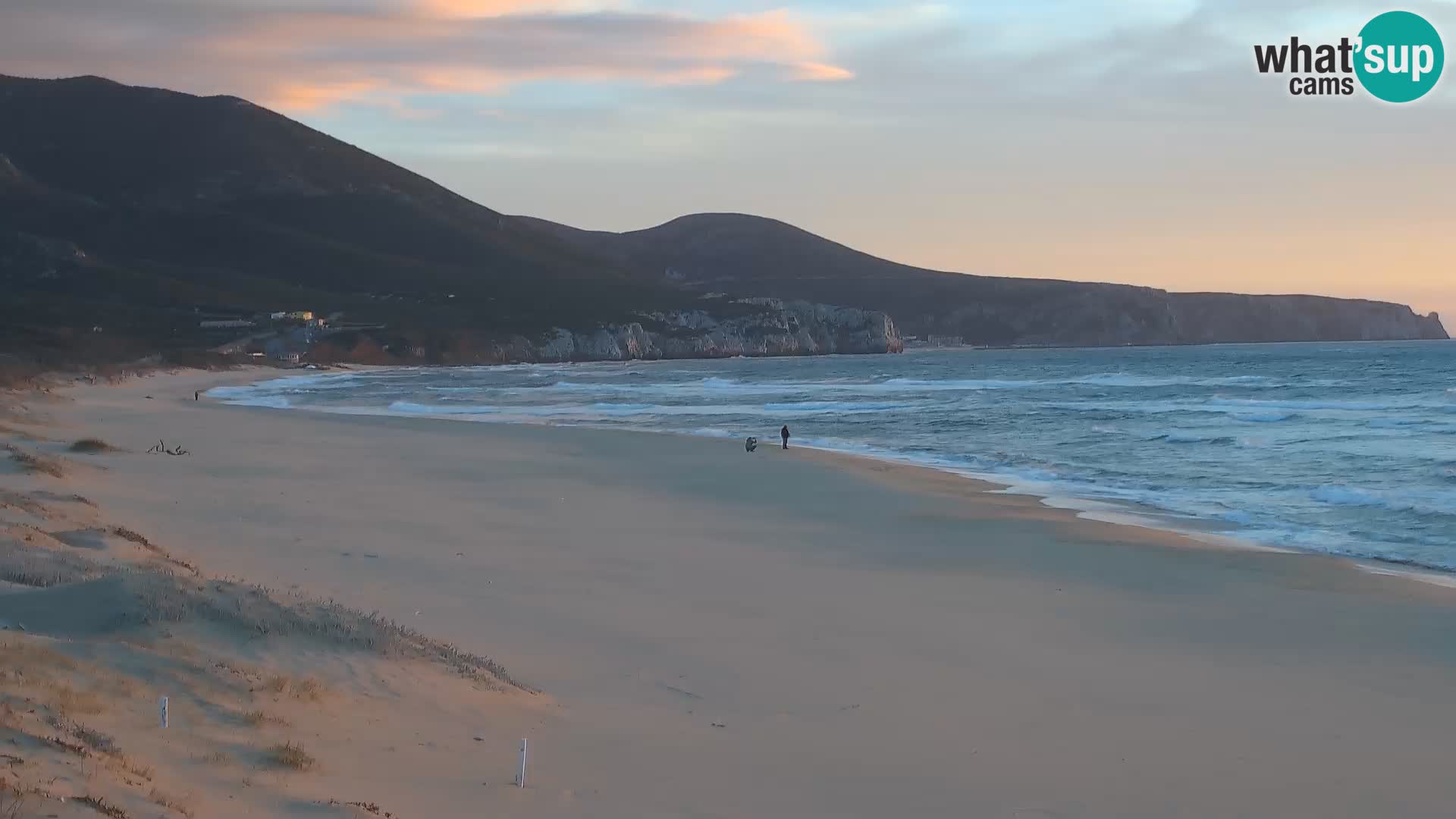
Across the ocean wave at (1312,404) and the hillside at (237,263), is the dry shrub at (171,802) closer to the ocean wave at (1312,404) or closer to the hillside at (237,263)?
the ocean wave at (1312,404)

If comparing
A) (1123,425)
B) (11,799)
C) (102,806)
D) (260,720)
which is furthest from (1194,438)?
(11,799)

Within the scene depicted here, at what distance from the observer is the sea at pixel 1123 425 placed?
61.8ft

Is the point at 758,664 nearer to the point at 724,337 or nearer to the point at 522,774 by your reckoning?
the point at 522,774

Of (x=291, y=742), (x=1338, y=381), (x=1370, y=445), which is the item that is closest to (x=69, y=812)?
(x=291, y=742)

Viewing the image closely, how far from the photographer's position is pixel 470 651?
9164 millimetres

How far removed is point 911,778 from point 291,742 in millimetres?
3274

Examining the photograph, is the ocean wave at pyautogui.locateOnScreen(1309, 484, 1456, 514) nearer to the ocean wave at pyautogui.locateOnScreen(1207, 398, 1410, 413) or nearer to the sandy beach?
the sandy beach

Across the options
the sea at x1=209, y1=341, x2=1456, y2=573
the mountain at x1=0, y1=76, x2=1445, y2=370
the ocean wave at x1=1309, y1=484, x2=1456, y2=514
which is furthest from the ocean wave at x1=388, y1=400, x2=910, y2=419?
the mountain at x1=0, y1=76, x2=1445, y2=370

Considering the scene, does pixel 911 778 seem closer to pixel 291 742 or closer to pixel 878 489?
pixel 291 742

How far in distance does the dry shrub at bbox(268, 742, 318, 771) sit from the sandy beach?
54 millimetres

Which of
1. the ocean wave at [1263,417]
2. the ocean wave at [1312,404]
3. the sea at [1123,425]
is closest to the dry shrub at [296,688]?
the sea at [1123,425]

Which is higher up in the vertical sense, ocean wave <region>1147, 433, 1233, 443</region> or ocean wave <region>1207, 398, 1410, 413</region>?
ocean wave <region>1207, 398, 1410, 413</region>

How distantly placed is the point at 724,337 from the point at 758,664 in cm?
16210

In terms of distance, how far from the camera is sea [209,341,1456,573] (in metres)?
18.8
